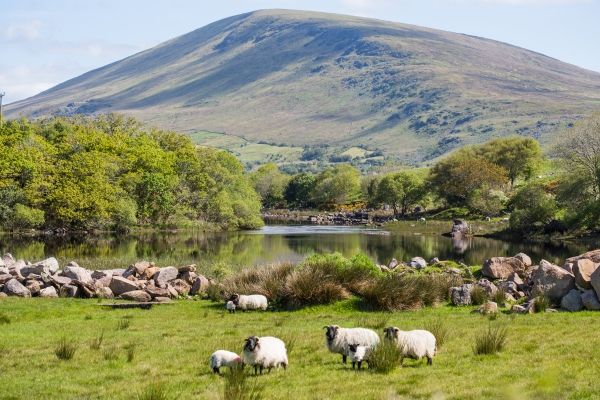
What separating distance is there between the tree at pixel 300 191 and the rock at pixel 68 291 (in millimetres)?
139484

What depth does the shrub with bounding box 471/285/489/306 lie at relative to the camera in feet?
88.6

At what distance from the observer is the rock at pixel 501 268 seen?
3372 cm

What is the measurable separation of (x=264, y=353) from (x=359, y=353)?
1952 mm

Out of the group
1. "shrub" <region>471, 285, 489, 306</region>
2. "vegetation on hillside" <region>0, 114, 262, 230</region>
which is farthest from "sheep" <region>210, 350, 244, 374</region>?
"vegetation on hillside" <region>0, 114, 262, 230</region>

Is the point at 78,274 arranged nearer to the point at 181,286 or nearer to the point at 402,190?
the point at 181,286

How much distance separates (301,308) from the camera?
26.4 m

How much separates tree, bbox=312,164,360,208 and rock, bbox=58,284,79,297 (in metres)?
133

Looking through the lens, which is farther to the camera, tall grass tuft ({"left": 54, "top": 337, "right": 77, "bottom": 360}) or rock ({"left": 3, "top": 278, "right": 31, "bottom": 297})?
rock ({"left": 3, "top": 278, "right": 31, "bottom": 297})

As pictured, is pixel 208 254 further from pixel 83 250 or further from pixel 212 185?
pixel 212 185

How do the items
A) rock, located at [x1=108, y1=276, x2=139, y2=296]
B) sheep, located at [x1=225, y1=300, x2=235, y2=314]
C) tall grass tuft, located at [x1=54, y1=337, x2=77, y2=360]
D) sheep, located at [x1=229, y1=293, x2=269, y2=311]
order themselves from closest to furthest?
tall grass tuft, located at [x1=54, y1=337, x2=77, y2=360] < sheep, located at [x1=225, y1=300, x2=235, y2=314] < sheep, located at [x1=229, y1=293, x2=269, y2=311] < rock, located at [x1=108, y1=276, x2=139, y2=296]

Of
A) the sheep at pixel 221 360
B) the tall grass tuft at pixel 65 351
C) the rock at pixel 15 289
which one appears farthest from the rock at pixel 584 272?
the rock at pixel 15 289

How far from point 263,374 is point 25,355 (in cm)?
696

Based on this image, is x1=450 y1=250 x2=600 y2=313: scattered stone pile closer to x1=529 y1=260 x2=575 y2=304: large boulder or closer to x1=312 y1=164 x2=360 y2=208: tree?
x1=529 y1=260 x2=575 y2=304: large boulder

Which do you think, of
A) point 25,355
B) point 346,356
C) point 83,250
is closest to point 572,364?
point 346,356
